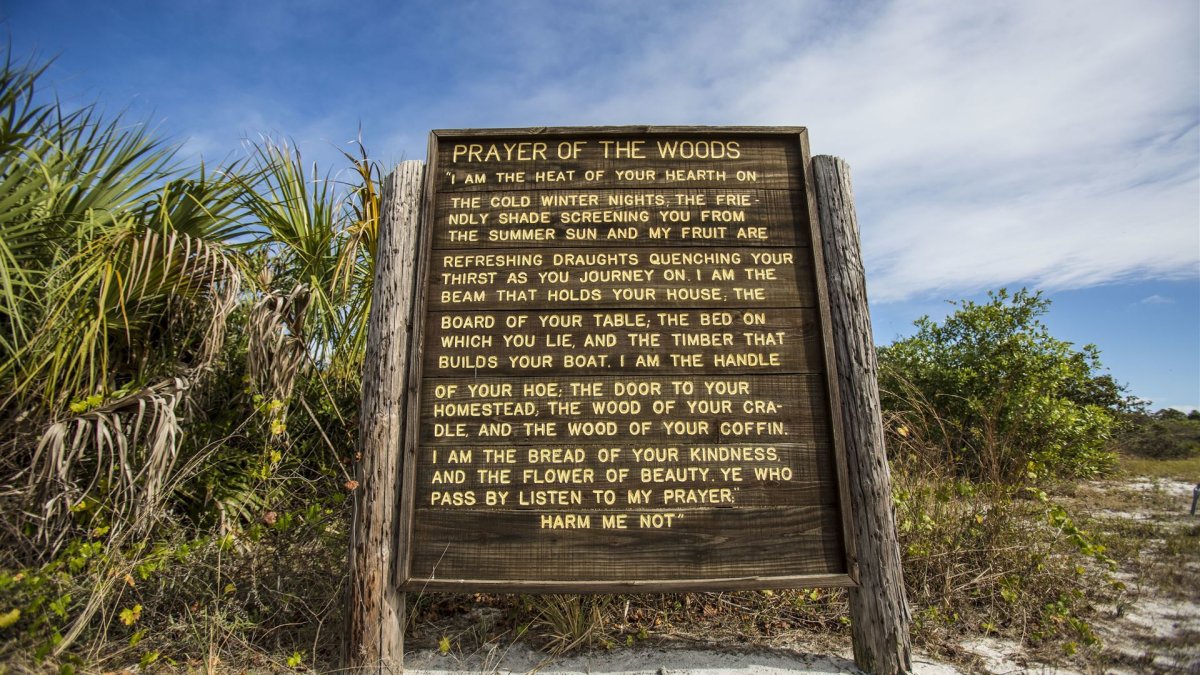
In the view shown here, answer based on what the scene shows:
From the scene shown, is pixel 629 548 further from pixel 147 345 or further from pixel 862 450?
pixel 147 345

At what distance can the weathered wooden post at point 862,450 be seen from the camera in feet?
9.22

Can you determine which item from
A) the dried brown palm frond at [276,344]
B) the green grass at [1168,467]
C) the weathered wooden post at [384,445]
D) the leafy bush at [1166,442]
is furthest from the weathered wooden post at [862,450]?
the dried brown palm frond at [276,344]

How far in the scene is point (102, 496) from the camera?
10.8 feet

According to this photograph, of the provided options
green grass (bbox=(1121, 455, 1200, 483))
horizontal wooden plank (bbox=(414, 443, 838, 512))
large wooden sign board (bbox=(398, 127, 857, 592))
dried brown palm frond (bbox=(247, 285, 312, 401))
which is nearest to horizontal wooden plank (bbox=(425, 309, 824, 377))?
large wooden sign board (bbox=(398, 127, 857, 592))

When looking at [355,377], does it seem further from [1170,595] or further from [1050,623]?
[1170,595]

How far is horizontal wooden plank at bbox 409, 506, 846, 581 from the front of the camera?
2.79 metres

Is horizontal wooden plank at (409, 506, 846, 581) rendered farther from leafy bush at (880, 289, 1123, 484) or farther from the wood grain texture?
leafy bush at (880, 289, 1123, 484)

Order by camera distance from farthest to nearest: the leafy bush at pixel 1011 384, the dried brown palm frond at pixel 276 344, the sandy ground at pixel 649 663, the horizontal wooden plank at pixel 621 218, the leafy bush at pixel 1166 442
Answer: the leafy bush at pixel 1011 384, the leafy bush at pixel 1166 442, the dried brown palm frond at pixel 276 344, the horizontal wooden plank at pixel 621 218, the sandy ground at pixel 649 663

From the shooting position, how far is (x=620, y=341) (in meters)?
3.04

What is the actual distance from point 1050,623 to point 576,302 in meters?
2.99

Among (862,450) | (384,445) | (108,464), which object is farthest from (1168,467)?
(108,464)

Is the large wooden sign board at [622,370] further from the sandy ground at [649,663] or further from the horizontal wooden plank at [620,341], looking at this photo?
the sandy ground at [649,663]

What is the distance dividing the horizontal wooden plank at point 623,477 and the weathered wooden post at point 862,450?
18 centimetres

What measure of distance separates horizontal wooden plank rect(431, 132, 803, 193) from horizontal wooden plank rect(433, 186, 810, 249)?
0.06m
